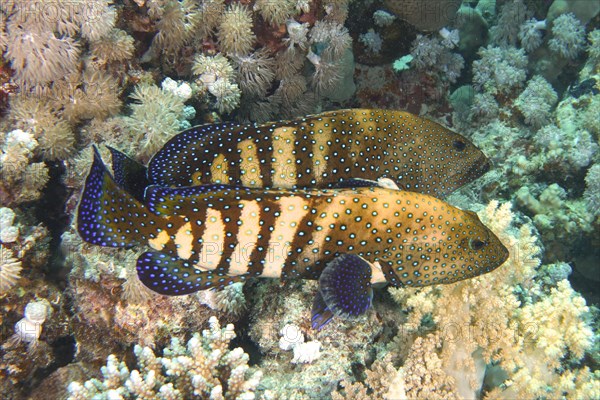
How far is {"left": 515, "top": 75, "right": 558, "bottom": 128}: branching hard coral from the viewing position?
22.5 ft

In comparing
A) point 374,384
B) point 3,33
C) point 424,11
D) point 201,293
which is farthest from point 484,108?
point 3,33

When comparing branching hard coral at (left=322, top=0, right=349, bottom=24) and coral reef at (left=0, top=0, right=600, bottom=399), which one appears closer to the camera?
coral reef at (left=0, top=0, right=600, bottom=399)

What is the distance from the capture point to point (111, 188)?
10.4 ft

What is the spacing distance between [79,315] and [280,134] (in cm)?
277

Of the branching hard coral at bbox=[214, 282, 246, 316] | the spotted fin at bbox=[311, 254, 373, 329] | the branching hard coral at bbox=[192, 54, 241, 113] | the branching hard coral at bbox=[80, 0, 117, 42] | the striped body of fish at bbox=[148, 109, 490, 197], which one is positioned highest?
the branching hard coral at bbox=[80, 0, 117, 42]

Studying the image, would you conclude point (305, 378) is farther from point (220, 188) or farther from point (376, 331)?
point (220, 188)

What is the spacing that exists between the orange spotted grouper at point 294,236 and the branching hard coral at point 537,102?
14.2ft

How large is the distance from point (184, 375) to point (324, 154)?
260 cm

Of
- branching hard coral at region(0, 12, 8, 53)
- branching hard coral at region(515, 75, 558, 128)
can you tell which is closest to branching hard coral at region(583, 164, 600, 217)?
branching hard coral at region(515, 75, 558, 128)

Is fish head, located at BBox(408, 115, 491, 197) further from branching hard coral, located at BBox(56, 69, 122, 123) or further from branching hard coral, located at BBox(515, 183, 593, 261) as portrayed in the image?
branching hard coral, located at BBox(56, 69, 122, 123)

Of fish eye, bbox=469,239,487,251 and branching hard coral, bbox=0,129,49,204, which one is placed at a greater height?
fish eye, bbox=469,239,487,251

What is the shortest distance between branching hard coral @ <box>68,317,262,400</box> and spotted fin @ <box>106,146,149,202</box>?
1.47 meters

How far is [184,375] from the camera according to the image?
11.9 ft

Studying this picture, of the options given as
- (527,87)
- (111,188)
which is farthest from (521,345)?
(527,87)
